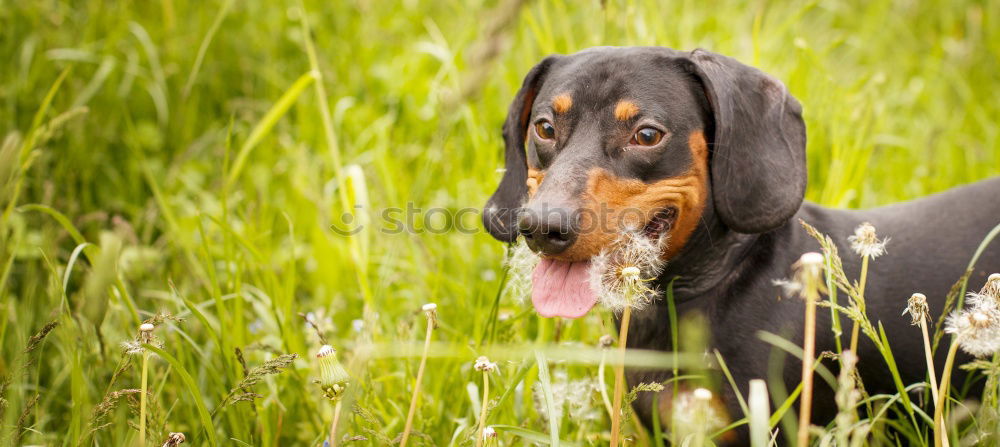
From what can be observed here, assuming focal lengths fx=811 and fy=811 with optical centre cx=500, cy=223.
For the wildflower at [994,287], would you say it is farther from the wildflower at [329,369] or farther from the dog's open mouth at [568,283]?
the wildflower at [329,369]

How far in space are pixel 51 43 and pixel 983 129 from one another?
4958 millimetres

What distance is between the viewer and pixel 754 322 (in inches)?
84.4

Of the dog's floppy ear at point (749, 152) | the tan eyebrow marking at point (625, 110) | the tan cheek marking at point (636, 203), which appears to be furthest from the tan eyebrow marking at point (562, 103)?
the dog's floppy ear at point (749, 152)

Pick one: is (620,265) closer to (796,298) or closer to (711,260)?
(711,260)

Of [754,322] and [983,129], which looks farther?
[983,129]

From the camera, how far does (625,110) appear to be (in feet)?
7.11

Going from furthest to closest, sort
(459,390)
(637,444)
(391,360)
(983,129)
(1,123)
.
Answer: (983,129) < (1,123) < (391,360) < (459,390) < (637,444)

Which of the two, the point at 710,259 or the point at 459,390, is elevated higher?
the point at 710,259

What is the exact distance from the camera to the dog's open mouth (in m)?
2.03

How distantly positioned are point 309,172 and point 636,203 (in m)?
1.99

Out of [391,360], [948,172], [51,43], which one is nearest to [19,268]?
[51,43]

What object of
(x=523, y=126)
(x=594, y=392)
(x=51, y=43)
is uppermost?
(x=51, y=43)

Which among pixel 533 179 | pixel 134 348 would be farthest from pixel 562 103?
pixel 134 348

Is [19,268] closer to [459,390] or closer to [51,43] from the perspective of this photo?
[51,43]
